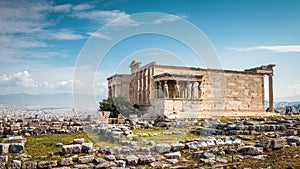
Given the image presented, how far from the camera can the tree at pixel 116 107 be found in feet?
84.3

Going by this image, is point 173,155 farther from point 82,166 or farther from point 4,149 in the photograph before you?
point 4,149

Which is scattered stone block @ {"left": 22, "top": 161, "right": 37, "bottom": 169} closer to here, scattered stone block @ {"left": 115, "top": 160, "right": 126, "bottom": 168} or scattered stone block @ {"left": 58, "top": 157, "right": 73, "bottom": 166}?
scattered stone block @ {"left": 58, "top": 157, "right": 73, "bottom": 166}

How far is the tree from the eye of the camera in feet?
84.3

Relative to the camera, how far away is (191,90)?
27.3 metres

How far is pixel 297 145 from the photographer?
30.5 feet

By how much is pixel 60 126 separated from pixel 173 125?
6.52 m

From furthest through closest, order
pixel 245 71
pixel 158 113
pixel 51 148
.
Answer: pixel 245 71 < pixel 158 113 < pixel 51 148

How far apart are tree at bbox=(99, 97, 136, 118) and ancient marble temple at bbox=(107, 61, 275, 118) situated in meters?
1.24

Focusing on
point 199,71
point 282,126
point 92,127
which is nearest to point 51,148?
point 92,127

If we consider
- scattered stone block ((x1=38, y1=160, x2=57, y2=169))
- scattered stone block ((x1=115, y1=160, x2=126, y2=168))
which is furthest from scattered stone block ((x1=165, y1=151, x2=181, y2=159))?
scattered stone block ((x1=38, y1=160, x2=57, y2=169))

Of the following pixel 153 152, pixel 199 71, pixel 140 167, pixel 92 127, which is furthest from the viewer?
pixel 199 71

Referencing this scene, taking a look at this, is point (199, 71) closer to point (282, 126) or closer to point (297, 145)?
point (282, 126)

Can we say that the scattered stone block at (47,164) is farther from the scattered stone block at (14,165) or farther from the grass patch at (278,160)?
the grass patch at (278,160)

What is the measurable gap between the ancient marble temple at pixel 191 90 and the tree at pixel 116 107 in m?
1.24
